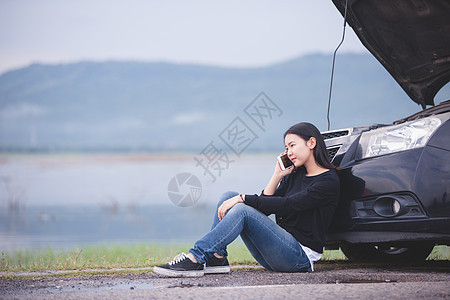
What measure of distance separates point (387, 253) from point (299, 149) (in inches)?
68.1

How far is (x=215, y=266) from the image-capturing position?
4203mm

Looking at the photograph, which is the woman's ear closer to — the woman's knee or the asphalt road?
the woman's knee

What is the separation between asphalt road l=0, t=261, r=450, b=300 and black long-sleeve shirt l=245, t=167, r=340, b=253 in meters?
0.28

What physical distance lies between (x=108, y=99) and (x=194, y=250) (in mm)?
177532

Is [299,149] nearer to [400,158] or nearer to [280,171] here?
[280,171]

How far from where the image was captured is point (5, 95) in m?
184

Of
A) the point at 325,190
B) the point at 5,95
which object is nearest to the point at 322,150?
the point at 325,190

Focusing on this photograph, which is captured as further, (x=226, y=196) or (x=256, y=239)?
(x=226, y=196)

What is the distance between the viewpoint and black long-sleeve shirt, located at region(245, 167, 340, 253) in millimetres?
4125

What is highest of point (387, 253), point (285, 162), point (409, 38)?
point (409, 38)

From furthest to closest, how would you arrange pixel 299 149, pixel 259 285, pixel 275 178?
1. pixel 275 178
2. pixel 299 149
3. pixel 259 285

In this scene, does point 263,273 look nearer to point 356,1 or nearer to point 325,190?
point 325,190

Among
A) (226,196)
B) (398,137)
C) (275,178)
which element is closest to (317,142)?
Result: (275,178)

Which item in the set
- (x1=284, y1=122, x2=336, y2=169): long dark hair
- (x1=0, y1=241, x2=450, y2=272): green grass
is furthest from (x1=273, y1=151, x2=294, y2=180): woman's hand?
(x1=0, y1=241, x2=450, y2=272): green grass
